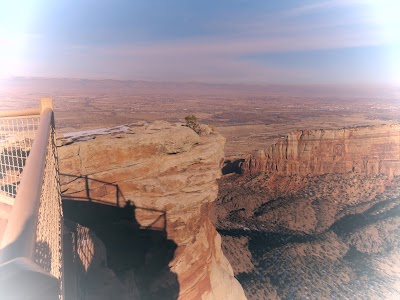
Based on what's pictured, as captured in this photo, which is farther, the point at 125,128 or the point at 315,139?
the point at 315,139

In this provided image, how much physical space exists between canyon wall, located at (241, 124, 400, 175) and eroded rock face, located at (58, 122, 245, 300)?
2478 cm

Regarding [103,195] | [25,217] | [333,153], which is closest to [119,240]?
[103,195]

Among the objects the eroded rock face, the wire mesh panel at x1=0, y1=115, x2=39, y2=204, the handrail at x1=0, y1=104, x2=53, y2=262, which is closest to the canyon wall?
the eroded rock face

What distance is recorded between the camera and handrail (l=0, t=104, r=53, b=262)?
73.7 inches

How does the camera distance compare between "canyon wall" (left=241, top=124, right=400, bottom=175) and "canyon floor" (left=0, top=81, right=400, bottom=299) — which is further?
"canyon wall" (left=241, top=124, right=400, bottom=175)

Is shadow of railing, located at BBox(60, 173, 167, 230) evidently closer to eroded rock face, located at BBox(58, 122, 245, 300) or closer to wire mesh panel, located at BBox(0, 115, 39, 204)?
eroded rock face, located at BBox(58, 122, 245, 300)

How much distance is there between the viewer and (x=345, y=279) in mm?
20250

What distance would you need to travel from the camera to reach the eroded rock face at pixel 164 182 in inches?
413

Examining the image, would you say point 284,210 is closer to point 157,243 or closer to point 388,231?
point 388,231

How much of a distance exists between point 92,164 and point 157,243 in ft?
12.3

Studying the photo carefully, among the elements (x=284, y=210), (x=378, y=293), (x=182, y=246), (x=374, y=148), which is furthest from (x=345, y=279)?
(x=374, y=148)

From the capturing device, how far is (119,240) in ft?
38.0

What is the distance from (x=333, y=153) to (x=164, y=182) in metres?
30.2

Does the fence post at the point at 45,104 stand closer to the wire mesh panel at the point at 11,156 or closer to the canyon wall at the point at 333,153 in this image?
the wire mesh panel at the point at 11,156
